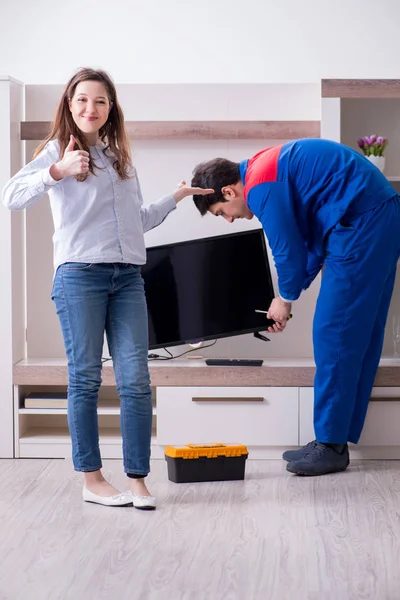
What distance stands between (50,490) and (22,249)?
1.17m

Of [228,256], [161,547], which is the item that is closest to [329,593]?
[161,547]

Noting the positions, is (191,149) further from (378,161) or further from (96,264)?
(96,264)

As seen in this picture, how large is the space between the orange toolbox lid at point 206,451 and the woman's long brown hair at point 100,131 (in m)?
0.95

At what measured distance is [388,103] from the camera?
3602 millimetres

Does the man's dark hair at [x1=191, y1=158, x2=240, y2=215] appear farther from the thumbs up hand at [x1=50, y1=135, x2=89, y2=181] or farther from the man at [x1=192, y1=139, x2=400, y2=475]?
the thumbs up hand at [x1=50, y1=135, x2=89, y2=181]

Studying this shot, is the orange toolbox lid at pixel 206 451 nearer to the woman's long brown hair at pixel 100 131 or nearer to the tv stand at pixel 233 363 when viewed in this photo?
the tv stand at pixel 233 363

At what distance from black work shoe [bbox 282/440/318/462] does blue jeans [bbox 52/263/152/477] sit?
2.25 ft

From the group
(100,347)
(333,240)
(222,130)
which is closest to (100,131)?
(100,347)

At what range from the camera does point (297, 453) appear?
10.0 feet

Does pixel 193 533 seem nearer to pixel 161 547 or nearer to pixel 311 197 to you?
pixel 161 547

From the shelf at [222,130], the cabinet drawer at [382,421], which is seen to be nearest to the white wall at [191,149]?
the shelf at [222,130]

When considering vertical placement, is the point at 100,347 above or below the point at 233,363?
above

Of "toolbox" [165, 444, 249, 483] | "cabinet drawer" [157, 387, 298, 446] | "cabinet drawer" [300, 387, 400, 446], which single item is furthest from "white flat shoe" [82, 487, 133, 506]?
"cabinet drawer" [300, 387, 400, 446]

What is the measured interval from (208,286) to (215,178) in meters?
0.53
